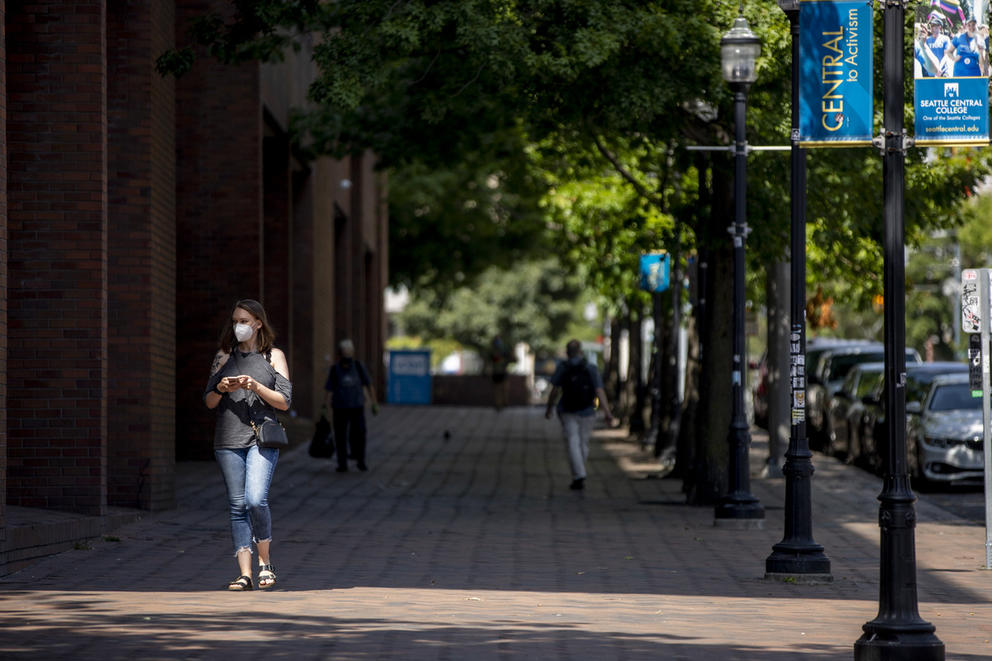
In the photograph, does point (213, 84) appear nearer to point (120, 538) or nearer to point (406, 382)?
point (120, 538)

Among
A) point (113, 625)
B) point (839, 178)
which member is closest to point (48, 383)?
point (113, 625)

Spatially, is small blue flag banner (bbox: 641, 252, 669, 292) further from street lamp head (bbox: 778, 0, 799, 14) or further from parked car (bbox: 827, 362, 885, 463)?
street lamp head (bbox: 778, 0, 799, 14)

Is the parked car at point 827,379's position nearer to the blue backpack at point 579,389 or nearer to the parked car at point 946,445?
the parked car at point 946,445

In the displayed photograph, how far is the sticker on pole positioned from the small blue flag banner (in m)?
11.9

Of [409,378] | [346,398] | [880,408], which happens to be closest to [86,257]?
[346,398]

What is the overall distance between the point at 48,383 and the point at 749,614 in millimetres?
6493

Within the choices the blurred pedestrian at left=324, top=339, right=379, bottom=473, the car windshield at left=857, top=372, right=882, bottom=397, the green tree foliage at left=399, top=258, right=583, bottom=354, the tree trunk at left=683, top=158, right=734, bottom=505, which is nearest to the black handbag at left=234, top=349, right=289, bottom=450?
the tree trunk at left=683, top=158, right=734, bottom=505

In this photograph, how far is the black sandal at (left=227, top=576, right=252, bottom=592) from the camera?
1041cm

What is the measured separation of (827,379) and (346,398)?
1074 cm

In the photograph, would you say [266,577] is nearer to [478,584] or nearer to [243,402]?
[243,402]

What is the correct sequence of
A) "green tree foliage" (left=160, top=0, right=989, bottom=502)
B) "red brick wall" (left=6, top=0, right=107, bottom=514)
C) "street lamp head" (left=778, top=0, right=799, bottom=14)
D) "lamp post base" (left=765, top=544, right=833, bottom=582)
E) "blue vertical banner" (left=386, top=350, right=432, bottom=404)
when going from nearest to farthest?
"lamp post base" (left=765, top=544, right=833, bottom=582) < "street lamp head" (left=778, top=0, right=799, bottom=14) < "red brick wall" (left=6, top=0, right=107, bottom=514) < "green tree foliage" (left=160, top=0, right=989, bottom=502) < "blue vertical banner" (left=386, top=350, right=432, bottom=404)

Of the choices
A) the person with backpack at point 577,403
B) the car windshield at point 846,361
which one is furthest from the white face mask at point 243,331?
the car windshield at point 846,361

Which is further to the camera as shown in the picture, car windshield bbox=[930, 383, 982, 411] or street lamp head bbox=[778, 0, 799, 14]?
car windshield bbox=[930, 383, 982, 411]

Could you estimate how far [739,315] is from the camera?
15.8 metres
